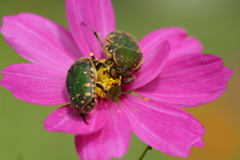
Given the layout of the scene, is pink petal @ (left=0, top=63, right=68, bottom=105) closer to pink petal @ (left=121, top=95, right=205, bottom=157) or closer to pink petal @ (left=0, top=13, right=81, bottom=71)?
pink petal @ (left=0, top=13, right=81, bottom=71)

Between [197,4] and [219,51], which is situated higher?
[197,4]

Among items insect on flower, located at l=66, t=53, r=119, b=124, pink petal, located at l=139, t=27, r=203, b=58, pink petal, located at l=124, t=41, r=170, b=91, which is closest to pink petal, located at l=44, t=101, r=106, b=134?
insect on flower, located at l=66, t=53, r=119, b=124

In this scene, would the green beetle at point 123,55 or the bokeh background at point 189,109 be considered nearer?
the green beetle at point 123,55

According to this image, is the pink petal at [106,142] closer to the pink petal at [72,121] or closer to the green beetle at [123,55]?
the pink petal at [72,121]

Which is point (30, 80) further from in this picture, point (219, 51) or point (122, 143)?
point (219, 51)

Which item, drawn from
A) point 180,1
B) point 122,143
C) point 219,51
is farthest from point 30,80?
point 180,1

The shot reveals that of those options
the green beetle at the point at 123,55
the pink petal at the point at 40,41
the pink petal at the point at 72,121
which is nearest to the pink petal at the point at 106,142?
the pink petal at the point at 72,121

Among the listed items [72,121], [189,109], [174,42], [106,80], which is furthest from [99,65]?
[189,109]
